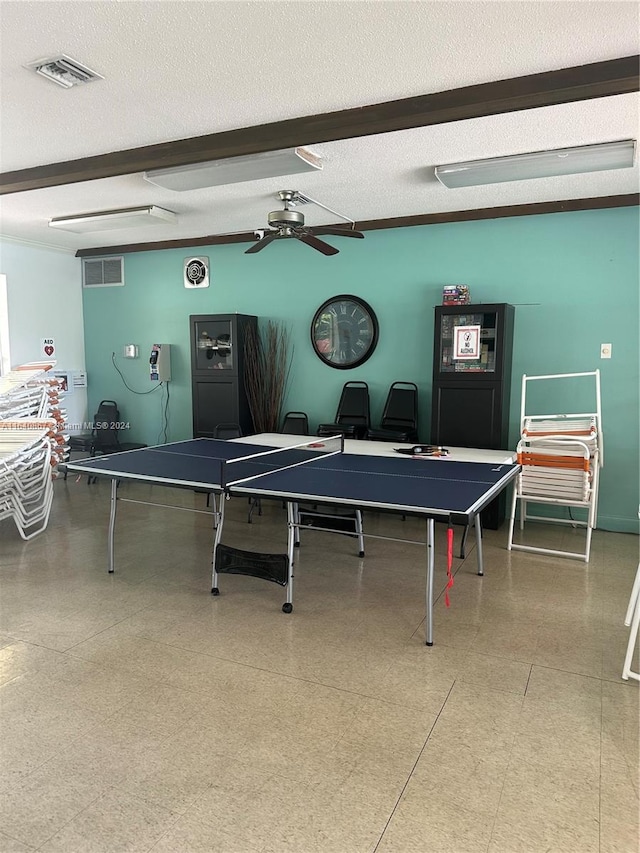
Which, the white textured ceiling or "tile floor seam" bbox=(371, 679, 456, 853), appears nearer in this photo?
"tile floor seam" bbox=(371, 679, 456, 853)

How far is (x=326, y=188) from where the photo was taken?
4836 millimetres

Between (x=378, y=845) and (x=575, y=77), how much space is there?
3.21 m

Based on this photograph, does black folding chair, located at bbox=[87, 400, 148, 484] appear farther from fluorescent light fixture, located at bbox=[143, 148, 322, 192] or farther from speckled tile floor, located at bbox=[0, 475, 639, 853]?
fluorescent light fixture, located at bbox=[143, 148, 322, 192]

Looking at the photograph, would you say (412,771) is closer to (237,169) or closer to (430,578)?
(430,578)

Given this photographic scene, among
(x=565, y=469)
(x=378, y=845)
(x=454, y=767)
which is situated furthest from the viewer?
(x=565, y=469)

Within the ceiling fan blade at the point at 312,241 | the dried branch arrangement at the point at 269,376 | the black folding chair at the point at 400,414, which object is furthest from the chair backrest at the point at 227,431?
the ceiling fan blade at the point at 312,241

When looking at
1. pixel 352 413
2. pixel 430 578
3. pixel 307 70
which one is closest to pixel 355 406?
pixel 352 413

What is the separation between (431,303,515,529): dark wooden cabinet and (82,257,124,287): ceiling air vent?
14.3 feet

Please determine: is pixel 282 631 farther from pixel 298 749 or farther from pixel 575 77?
pixel 575 77

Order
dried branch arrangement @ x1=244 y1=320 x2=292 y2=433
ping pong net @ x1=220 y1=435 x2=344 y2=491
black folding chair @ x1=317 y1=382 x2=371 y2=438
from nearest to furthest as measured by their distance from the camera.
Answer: ping pong net @ x1=220 y1=435 x2=344 y2=491 < black folding chair @ x1=317 y1=382 x2=371 y2=438 < dried branch arrangement @ x1=244 y1=320 x2=292 y2=433

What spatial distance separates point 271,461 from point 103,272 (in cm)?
492

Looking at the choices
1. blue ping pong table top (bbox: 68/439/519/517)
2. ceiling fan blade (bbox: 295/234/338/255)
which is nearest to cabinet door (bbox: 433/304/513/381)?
blue ping pong table top (bbox: 68/439/519/517)

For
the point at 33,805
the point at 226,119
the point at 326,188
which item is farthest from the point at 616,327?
the point at 33,805

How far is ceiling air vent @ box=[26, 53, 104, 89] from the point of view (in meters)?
2.74
